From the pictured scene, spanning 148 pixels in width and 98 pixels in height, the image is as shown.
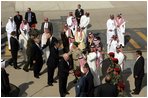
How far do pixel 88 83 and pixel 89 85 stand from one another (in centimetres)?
7

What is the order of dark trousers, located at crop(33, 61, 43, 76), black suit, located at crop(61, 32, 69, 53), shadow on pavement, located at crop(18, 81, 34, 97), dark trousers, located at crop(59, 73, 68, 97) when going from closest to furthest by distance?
1. dark trousers, located at crop(59, 73, 68, 97)
2. shadow on pavement, located at crop(18, 81, 34, 97)
3. dark trousers, located at crop(33, 61, 43, 76)
4. black suit, located at crop(61, 32, 69, 53)

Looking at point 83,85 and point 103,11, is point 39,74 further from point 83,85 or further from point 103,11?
point 103,11

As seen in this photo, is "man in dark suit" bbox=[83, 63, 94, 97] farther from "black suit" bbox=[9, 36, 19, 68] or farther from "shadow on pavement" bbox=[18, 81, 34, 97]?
"black suit" bbox=[9, 36, 19, 68]

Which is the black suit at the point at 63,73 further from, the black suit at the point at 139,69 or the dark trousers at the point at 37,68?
the black suit at the point at 139,69

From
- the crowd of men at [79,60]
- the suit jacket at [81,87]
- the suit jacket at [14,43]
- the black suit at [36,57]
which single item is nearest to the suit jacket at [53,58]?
the crowd of men at [79,60]

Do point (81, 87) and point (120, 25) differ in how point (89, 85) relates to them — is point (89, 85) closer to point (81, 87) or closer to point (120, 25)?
point (81, 87)

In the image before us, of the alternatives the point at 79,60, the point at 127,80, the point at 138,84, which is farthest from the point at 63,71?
the point at 127,80

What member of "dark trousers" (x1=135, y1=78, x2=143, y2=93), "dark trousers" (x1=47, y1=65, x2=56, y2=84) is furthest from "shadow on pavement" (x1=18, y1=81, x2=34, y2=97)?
"dark trousers" (x1=135, y1=78, x2=143, y2=93)

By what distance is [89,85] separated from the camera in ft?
36.4

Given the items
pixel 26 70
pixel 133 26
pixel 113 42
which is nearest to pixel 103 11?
pixel 133 26

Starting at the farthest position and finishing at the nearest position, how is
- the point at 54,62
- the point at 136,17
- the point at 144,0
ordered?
the point at 144,0 → the point at 136,17 → the point at 54,62

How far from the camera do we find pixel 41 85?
13.8 meters

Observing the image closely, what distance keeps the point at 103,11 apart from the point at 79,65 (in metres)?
14.3

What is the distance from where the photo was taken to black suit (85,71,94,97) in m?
11.0
